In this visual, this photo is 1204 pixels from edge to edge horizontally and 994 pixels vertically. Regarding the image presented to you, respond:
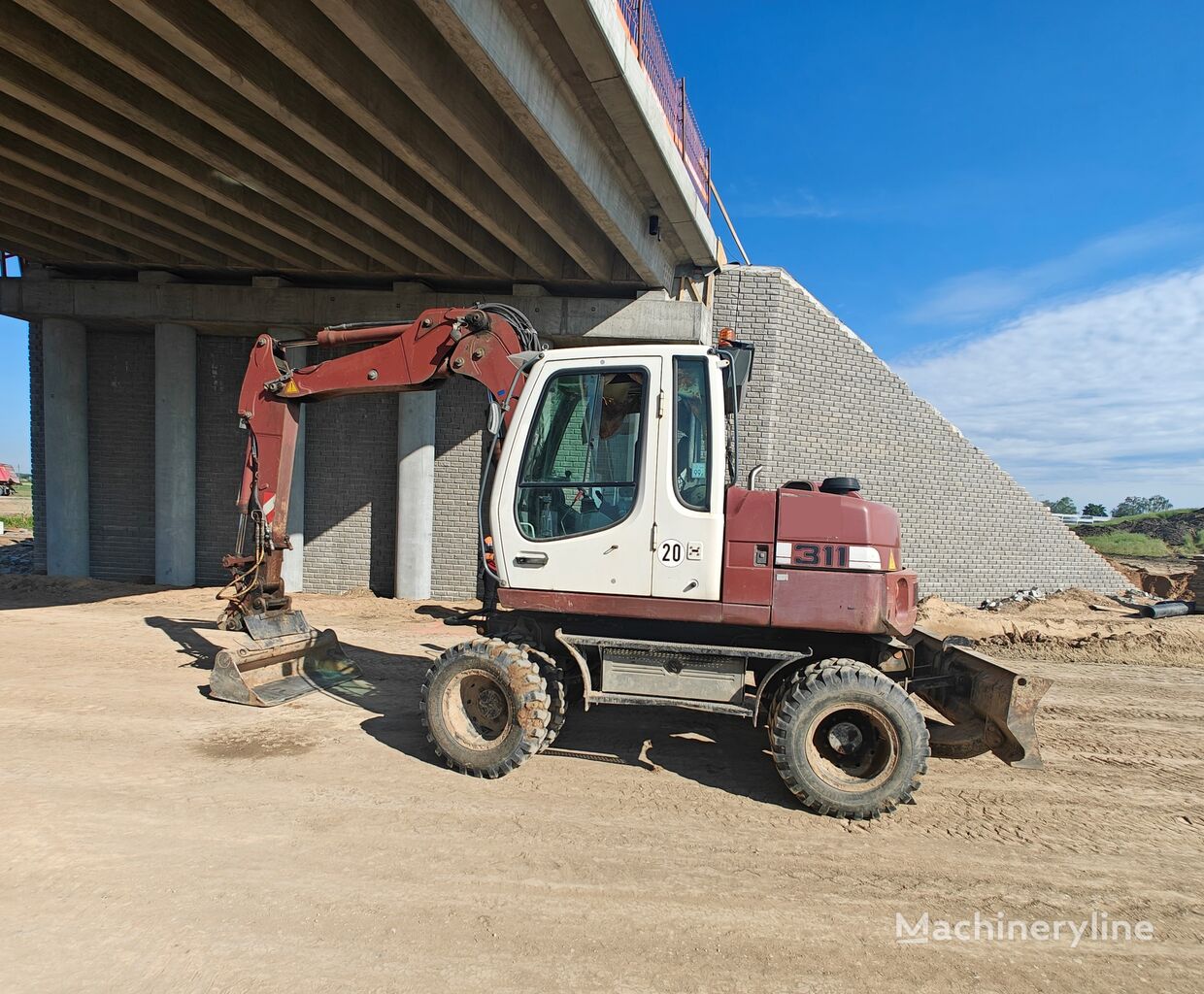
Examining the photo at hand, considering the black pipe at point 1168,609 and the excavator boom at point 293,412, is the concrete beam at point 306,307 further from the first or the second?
the black pipe at point 1168,609

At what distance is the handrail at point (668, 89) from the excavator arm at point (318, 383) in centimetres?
383

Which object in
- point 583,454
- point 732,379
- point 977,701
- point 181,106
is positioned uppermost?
point 181,106

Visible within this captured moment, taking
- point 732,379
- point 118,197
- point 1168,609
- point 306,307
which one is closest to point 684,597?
point 732,379

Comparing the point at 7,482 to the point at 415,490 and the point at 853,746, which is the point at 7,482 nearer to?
the point at 415,490

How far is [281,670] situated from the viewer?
6.04 meters

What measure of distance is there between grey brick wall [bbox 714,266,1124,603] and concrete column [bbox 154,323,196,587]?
9.30 meters

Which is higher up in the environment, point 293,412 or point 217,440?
point 293,412

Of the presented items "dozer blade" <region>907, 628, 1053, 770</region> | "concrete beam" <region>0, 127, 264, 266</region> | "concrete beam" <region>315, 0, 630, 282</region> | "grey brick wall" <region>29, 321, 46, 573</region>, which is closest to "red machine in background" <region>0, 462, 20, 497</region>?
"grey brick wall" <region>29, 321, 46, 573</region>

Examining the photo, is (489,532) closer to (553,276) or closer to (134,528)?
(553,276)

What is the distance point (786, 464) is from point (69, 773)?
32.8 feet

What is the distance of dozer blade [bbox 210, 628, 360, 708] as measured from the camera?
5676 mm

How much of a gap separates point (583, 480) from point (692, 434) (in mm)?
777
